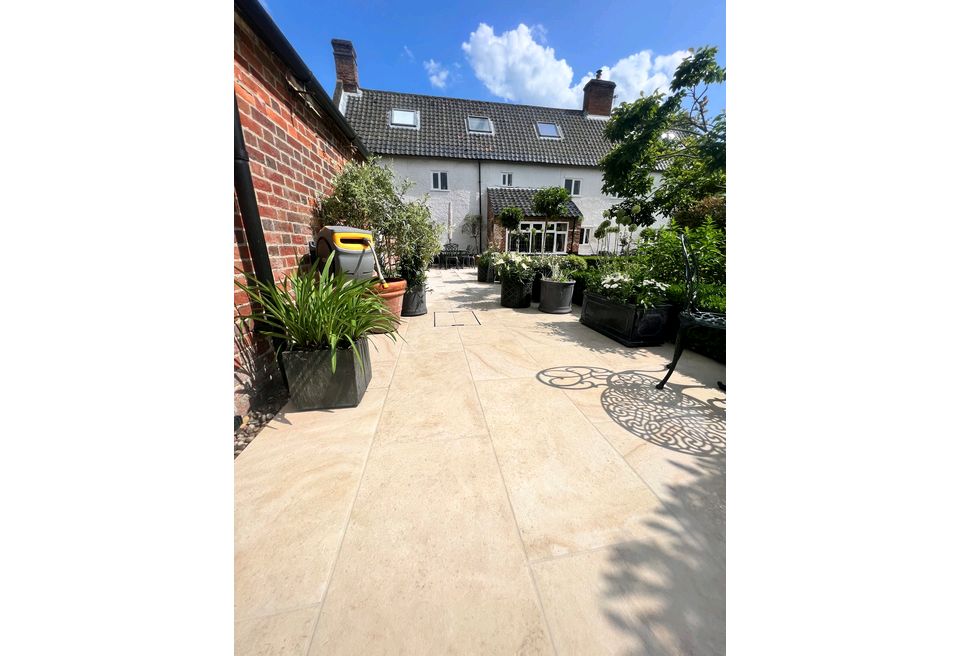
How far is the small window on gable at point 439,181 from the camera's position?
1207cm

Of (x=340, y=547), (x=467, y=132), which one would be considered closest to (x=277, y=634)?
(x=340, y=547)

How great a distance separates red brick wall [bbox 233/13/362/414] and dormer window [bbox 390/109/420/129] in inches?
443

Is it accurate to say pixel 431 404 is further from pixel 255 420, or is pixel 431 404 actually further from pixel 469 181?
pixel 469 181

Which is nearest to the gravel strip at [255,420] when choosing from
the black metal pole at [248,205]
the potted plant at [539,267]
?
the black metal pole at [248,205]

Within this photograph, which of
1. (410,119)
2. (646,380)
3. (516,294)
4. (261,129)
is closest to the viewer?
(261,129)

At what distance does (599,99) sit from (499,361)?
18220 millimetres

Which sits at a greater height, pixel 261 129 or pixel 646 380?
pixel 261 129

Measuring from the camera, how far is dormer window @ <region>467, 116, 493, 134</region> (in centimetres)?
1290
